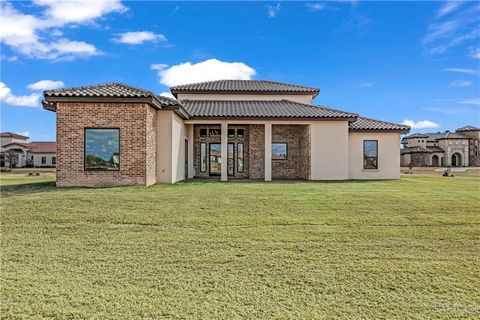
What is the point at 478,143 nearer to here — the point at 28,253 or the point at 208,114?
the point at 208,114

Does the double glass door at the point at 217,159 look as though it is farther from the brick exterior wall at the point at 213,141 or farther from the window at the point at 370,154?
the window at the point at 370,154

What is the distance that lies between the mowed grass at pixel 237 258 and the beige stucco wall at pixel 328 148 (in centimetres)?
770

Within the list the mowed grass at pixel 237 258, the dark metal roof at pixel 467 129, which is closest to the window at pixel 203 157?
the mowed grass at pixel 237 258

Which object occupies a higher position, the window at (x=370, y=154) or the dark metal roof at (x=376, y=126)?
the dark metal roof at (x=376, y=126)

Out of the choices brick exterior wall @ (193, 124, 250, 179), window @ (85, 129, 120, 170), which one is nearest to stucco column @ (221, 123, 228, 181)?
brick exterior wall @ (193, 124, 250, 179)

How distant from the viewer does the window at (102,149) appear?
44.2ft

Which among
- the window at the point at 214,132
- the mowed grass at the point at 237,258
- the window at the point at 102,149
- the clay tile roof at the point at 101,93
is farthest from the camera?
the window at the point at 214,132

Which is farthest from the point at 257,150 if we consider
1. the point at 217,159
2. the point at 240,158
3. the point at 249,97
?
the point at 249,97

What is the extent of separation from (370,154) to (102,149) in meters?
14.5

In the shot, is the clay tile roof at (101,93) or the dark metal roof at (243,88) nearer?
the clay tile roof at (101,93)

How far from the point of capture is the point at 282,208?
385 inches

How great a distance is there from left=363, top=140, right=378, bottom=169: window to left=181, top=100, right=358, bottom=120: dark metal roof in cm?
253

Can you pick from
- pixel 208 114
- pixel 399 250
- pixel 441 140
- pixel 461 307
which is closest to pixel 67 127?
pixel 208 114

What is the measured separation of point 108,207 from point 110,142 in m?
4.64
